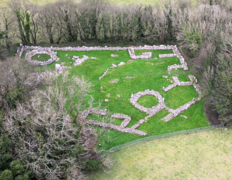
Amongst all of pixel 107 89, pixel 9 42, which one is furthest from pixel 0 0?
pixel 107 89

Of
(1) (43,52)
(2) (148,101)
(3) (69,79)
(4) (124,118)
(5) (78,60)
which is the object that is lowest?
(4) (124,118)

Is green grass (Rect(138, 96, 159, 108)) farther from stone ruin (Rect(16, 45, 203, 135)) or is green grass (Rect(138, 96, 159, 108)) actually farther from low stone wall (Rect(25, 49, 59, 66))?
low stone wall (Rect(25, 49, 59, 66))

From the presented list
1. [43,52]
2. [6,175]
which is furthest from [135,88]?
[6,175]

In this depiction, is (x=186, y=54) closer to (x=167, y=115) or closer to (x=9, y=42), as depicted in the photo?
(x=167, y=115)

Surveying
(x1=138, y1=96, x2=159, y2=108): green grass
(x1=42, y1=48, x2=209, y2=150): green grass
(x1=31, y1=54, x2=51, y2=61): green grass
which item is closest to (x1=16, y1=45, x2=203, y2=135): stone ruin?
(x1=138, y1=96, x2=159, y2=108): green grass

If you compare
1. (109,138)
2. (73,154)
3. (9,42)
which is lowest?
(109,138)

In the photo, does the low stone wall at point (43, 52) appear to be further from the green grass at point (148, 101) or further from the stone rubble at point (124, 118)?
the green grass at point (148, 101)

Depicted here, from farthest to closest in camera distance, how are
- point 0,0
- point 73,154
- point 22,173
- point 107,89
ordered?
point 0,0 < point 107,89 < point 73,154 < point 22,173

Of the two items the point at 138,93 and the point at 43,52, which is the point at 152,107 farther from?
the point at 43,52
